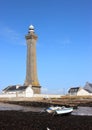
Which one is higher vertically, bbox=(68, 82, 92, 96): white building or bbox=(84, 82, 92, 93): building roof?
bbox=(84, 82, 92, 93): building roof

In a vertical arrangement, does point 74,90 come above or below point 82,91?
above

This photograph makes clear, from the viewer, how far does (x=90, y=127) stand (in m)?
23.3

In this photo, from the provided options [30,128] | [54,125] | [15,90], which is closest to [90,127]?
[54,125]

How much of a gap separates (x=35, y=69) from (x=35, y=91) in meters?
7.32

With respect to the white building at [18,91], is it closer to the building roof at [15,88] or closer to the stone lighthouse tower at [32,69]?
the building roof at [15,88]

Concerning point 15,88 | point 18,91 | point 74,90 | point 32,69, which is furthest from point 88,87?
point 18,91

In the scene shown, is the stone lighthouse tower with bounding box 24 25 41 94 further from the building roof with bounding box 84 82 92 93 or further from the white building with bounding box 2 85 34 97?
the building roof with bounding box 84 82 92 93

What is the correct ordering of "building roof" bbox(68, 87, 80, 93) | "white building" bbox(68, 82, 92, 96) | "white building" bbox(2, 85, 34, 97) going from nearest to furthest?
"white building" bbox(2, 85, 34, 97), "white building" bbox(68, 82, 92, 96), "building roof" bbox(68, 87, 80, 93)

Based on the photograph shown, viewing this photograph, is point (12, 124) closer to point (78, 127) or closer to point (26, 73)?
point (78, 127)

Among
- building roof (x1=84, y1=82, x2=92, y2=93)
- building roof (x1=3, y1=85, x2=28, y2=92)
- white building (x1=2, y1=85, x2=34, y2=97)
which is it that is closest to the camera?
white building (x1=2, y1=85, x2=34, y2=97)

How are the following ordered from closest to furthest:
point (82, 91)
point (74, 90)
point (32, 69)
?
point (32, 69), point (82, 91), point (74, 90)

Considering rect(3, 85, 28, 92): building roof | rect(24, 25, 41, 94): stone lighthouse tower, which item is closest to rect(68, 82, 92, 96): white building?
rect(24, 25, 41, 94): stone lighthouse tower

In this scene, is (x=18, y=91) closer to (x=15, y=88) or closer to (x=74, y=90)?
(x=15, y=88)

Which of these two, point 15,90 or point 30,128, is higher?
point 15,90
